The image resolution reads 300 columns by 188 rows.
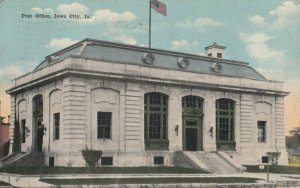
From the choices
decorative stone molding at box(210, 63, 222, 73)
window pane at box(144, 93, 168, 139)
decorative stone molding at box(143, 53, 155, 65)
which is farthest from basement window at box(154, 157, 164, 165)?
decorative stone molding at box(210, 63, 222, 73)

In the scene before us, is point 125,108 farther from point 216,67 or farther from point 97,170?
point 216,67

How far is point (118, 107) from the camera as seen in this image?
3525 cm

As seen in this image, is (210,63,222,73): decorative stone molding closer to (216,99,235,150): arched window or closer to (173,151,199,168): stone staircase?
(216,99,235,150): arched window

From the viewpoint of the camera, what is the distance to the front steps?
35188 millimetres

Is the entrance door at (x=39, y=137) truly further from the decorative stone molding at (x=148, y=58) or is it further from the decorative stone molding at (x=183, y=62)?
the decorative stone molding at (x=183, y=62)

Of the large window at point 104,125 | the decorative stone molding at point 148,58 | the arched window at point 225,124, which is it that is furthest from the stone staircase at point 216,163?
the decorative stone molding at point 148,58

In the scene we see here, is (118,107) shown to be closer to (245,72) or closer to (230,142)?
(230,142)

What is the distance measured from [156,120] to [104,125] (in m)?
4.47

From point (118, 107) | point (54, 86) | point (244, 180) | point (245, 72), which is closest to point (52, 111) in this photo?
point (54, 86)

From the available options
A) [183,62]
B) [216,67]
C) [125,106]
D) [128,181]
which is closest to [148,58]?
[183,62]

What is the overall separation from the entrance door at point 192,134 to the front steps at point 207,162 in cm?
153

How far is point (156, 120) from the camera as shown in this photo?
3753 centimetres

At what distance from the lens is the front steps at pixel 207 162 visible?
35.2 metres

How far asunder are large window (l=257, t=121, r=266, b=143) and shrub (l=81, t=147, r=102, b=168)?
53.7 feet
